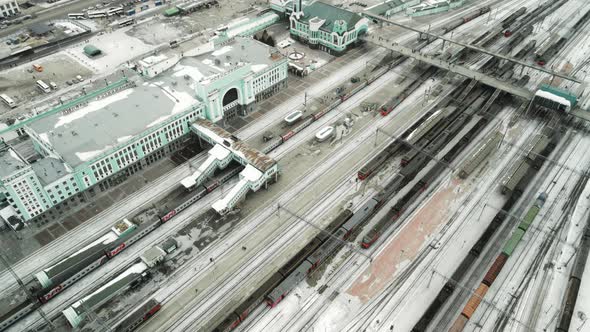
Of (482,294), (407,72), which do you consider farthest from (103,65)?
(482,294)

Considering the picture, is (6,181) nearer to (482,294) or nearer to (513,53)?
(482,294)

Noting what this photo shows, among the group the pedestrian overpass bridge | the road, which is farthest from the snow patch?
the road

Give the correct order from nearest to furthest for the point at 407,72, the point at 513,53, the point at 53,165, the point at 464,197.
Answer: the point at 53,165 → the point at 464,197 → the point at 407,72 → the point at 513,53

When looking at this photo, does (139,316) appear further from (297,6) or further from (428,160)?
(297,6)

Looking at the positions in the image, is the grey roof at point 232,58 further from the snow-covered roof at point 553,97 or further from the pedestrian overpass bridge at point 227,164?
the snow-covered roof at point 553,97

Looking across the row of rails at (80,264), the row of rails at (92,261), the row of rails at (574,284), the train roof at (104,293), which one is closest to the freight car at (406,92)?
the row of rails at (92,261)

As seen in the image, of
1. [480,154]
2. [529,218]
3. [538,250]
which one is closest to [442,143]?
[480,154]
